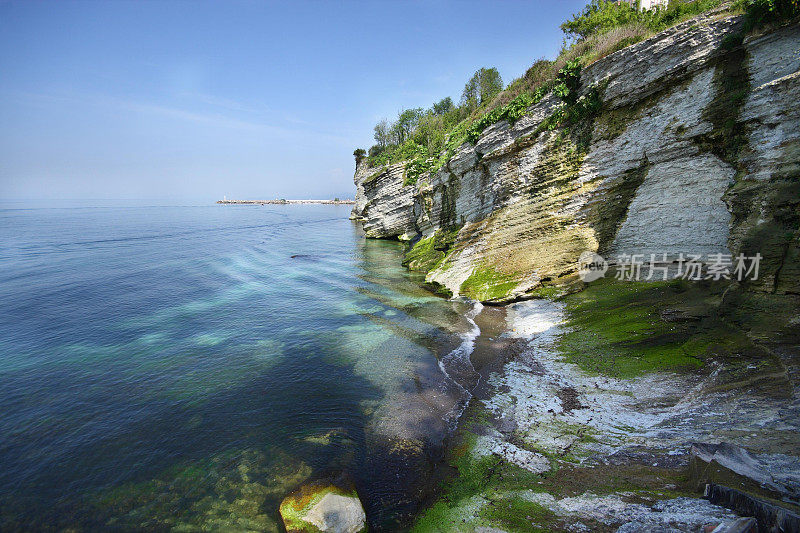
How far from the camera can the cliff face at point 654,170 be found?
1122 centimetres

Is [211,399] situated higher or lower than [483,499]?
lower

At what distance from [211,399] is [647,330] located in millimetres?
17296

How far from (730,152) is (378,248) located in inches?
1443

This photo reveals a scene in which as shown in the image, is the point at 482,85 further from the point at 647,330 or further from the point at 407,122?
the point at 647,330

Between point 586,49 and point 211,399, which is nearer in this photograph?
point 211,399

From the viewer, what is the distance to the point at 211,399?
40.9ft

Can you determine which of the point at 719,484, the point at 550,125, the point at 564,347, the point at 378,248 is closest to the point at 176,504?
the point at 719,484

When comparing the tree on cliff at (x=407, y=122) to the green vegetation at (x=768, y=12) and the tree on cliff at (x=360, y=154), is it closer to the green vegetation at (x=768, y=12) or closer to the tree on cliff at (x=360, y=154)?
the tree on cliff at (x=360, y=154)

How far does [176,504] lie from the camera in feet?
27.2

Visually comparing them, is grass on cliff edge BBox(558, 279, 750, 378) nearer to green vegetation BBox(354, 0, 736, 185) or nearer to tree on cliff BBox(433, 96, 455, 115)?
green vegetation BBox(354, 0, 736, 185)

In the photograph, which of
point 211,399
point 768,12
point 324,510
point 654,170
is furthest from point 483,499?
point 768,12

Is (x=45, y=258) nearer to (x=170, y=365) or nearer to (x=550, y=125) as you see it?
(x=170, y=365)

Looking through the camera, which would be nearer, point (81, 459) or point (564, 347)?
point (81, 459)

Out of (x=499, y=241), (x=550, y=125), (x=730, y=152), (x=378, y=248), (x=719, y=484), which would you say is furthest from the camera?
(x=378, y=248)
